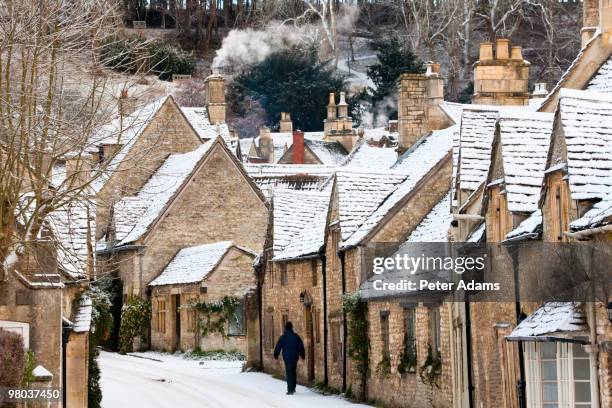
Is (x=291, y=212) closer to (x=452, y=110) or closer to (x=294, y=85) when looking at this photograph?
(x=452, y=110)

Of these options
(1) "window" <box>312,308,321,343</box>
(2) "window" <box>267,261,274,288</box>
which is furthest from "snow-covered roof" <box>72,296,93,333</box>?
(2) "window" <box>267,261,274,288</box>

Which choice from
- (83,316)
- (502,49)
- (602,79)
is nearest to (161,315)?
(502,49)

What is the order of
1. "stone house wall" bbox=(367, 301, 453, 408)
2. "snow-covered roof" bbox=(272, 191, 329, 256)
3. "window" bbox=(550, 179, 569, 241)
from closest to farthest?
"window" bbox=(550, 179, 569, 241) → "stone house wall" bbox=(367, 301, 453, 408) → "snow-covered roof" bbox=(272, 191, 329, 256)

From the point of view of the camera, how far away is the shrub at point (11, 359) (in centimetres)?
2148

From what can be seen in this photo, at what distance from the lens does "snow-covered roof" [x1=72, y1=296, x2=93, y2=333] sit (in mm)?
25847

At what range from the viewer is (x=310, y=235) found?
38.7 metres

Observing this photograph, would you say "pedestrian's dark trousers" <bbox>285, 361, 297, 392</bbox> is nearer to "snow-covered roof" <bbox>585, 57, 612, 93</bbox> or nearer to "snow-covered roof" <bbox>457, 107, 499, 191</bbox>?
"snow-covered roof" <bbox>457, 107, 499, 191</bbox>

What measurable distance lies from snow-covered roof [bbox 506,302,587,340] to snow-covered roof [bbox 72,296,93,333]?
8.27 meters

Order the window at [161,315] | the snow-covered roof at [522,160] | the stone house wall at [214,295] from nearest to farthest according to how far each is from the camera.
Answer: the snow-covered roof at [522,160]
the stone house wall at [214,295]
the window at [161,315]

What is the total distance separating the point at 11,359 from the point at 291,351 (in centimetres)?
1330

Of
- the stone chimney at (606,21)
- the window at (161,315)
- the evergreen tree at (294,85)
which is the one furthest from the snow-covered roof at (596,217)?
the evergreen tree at (294,85)

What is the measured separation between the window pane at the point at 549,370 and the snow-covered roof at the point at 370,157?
3331 centimetres

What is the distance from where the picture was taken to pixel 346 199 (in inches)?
1368

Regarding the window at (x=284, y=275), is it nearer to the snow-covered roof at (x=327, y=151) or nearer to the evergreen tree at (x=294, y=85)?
the snow-covered roof at (x=327, y=151)
